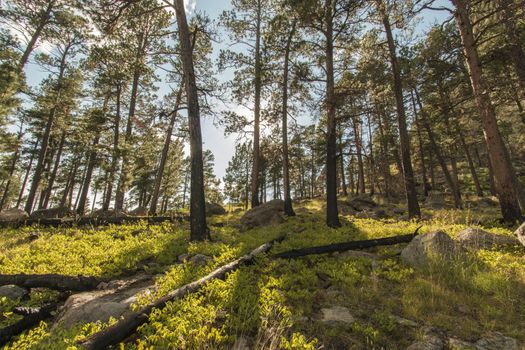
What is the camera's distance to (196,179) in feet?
31.1

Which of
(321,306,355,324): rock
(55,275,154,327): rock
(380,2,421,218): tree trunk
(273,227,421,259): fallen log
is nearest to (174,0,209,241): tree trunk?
(55,275,154,327): rock

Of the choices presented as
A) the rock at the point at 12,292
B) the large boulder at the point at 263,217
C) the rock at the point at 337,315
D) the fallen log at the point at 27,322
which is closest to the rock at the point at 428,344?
the rock at the point at 337,315

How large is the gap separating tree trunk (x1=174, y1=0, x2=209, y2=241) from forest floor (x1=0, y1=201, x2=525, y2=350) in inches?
53.2

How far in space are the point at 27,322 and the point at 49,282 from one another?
1.37 metres

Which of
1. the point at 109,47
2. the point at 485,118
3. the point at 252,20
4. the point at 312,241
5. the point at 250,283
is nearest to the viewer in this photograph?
the point at 250,283

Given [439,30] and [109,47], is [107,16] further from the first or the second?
[439,30]

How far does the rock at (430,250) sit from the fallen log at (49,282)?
673 centimetres

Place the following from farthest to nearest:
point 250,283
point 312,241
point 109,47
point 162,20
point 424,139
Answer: point 424,139, point 162,20, point 109,47, point 312,241, point 250,283

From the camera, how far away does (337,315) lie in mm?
4129

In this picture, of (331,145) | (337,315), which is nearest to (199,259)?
(337,315)

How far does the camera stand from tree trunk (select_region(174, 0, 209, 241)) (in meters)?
9.29

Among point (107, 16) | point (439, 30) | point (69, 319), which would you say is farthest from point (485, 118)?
point (107, 16)

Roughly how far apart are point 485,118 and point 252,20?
1530 centimetres

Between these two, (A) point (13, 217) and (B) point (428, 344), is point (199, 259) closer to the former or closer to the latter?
(B) point (428, 344)
